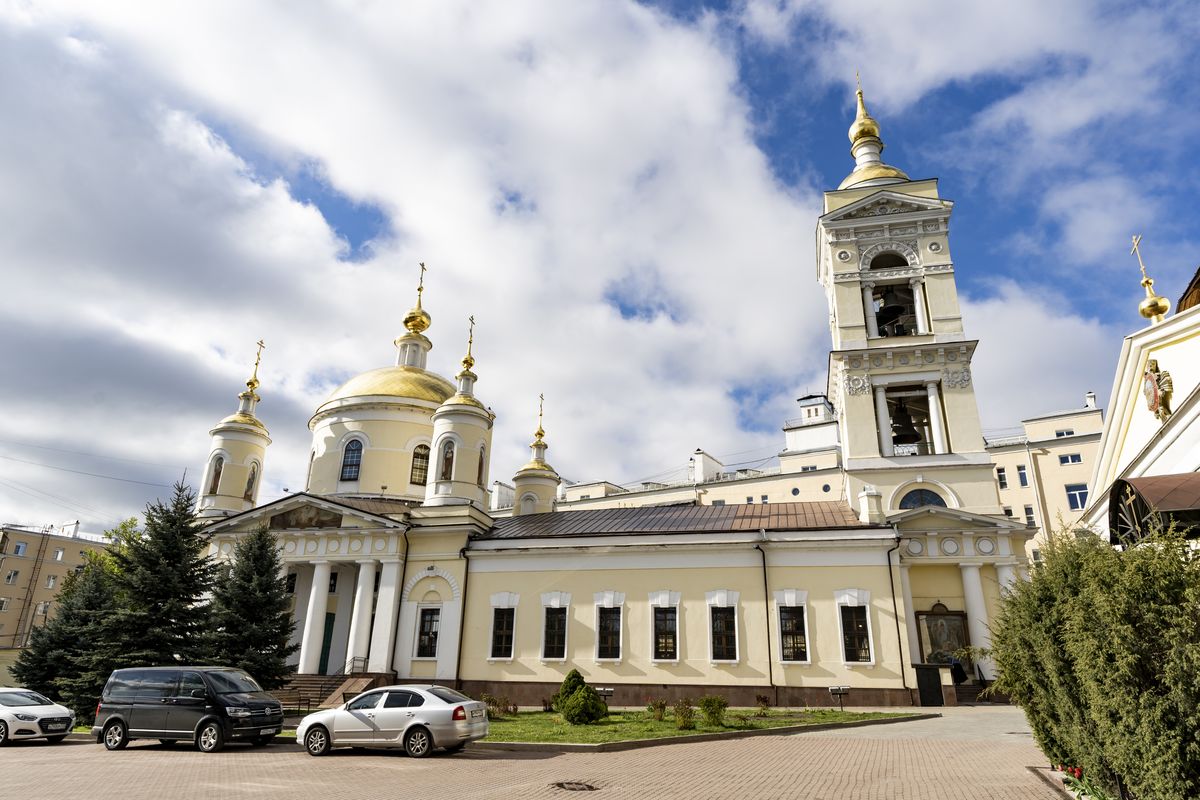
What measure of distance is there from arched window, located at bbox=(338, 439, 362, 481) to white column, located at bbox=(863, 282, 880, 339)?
23.7m

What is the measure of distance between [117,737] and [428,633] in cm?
1204

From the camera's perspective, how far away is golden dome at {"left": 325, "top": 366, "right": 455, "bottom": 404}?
35.2 meters

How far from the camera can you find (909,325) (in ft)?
90.8

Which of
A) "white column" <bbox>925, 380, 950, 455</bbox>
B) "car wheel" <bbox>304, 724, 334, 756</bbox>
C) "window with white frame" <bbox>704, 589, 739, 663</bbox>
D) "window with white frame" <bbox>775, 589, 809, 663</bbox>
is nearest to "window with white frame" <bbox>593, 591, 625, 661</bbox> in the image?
"window with white frame" <bbox>704, 589, 739, 663</bbox>

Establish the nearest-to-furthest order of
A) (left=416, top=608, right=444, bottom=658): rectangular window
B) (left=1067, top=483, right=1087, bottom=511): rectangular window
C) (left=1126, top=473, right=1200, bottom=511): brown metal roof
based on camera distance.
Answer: (left=1126, top=473, right=1200, bottom=511): brown metal roof < (left=416, top=608, right=444, bottom=658): rectangular window < (left=1067, top=483, right=1087, bottom=511): rectangular window

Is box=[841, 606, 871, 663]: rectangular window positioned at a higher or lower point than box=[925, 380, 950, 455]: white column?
lower

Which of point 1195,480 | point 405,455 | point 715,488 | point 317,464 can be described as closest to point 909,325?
point 1195,480

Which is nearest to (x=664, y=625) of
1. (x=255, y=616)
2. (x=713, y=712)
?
(x=713, y=712)

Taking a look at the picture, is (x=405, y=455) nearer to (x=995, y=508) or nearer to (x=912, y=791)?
(x=995, y=508)

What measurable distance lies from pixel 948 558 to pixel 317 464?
91.3ft

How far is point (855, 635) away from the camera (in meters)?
22.3

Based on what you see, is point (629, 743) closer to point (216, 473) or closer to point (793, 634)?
point (793, 634)

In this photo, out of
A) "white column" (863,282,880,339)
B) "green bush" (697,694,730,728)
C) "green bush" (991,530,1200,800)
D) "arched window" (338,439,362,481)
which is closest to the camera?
"green bush" (991,530,1200,800)

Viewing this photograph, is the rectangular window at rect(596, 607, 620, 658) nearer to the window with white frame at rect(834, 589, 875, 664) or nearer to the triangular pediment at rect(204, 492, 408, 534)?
the window with white frame at rect(834, 589, 875, 664)
